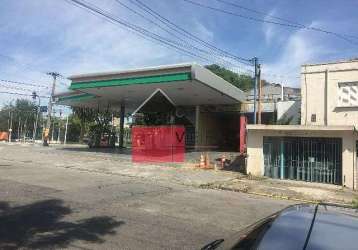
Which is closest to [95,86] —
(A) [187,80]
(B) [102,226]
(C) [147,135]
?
(A) [187,80]

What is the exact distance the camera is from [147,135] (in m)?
37.9

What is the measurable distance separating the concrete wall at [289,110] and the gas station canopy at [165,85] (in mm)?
3131

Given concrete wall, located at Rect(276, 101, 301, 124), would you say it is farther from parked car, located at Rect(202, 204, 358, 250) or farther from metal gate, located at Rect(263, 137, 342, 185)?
parked car, located at Rect(202, 204, 358, 250)

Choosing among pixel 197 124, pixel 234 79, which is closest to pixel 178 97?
pixel 197 124

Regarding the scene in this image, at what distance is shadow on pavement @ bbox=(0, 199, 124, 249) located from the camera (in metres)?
6.85

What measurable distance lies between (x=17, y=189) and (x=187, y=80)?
561 inches

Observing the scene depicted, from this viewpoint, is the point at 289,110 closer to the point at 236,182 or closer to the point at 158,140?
the point at 158,140

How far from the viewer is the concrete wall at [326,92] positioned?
2170 centimetres

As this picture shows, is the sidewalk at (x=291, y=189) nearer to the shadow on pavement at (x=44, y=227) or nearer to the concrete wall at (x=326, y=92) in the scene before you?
the concrete wall at (x=326, y=92)

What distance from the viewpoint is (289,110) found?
32531 millimetres

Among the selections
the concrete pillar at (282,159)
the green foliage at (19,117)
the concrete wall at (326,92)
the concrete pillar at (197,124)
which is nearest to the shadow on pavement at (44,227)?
the concrete pillar at (282,159)

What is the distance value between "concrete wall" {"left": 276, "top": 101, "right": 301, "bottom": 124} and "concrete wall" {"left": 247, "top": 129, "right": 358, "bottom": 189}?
35.5 ft

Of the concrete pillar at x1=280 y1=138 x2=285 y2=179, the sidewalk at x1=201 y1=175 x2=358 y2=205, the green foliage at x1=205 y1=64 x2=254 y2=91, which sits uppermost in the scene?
the green foliage at x1=205 y1=64 x2=254 y2=91

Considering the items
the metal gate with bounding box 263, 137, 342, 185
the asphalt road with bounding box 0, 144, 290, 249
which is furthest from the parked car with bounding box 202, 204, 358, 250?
the metal gate with bounding box 263, 137, 342, 185
